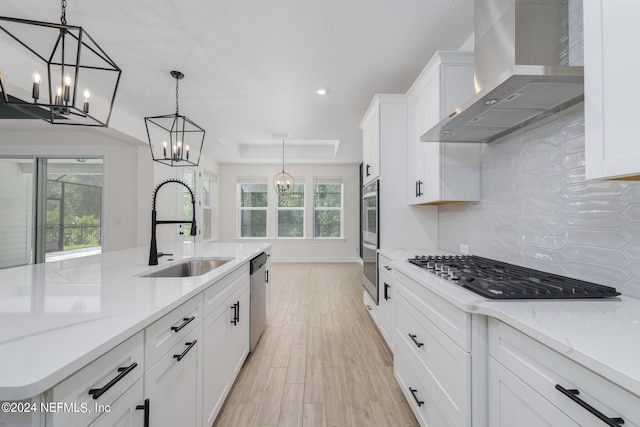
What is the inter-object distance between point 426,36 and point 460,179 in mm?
1188

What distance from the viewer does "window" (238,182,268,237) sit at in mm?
7160

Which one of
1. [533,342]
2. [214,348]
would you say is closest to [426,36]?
[533,342]

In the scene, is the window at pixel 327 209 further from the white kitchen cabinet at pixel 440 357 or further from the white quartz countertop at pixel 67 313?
the white quartz countertop at pixel 67 313

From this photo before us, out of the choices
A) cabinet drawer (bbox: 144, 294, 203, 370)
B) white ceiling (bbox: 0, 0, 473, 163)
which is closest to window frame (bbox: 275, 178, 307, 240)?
white ceiling (bbox: 0, 0, 473, 163)

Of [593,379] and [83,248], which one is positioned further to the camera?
[83,248]

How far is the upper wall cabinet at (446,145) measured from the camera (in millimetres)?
1903

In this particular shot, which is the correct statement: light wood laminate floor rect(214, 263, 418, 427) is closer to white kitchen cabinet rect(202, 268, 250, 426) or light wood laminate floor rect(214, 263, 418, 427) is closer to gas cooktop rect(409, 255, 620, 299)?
white kitchen cabinet rect(202, 268, 250, 426)

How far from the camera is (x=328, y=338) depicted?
8.87 feet

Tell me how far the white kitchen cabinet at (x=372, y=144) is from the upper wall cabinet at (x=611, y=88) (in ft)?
6.01

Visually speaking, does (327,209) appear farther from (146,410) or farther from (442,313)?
(146,410)

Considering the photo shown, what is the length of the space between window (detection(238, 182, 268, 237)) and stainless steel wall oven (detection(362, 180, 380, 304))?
4454 millimetres

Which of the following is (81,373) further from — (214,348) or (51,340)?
(214,348)

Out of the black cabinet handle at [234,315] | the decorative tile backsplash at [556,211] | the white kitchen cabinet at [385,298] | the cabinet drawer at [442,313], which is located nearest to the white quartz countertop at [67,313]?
the black cabinet handle at [234,315]

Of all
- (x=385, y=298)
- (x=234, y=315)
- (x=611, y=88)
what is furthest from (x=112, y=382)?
(x=385, y=298)
